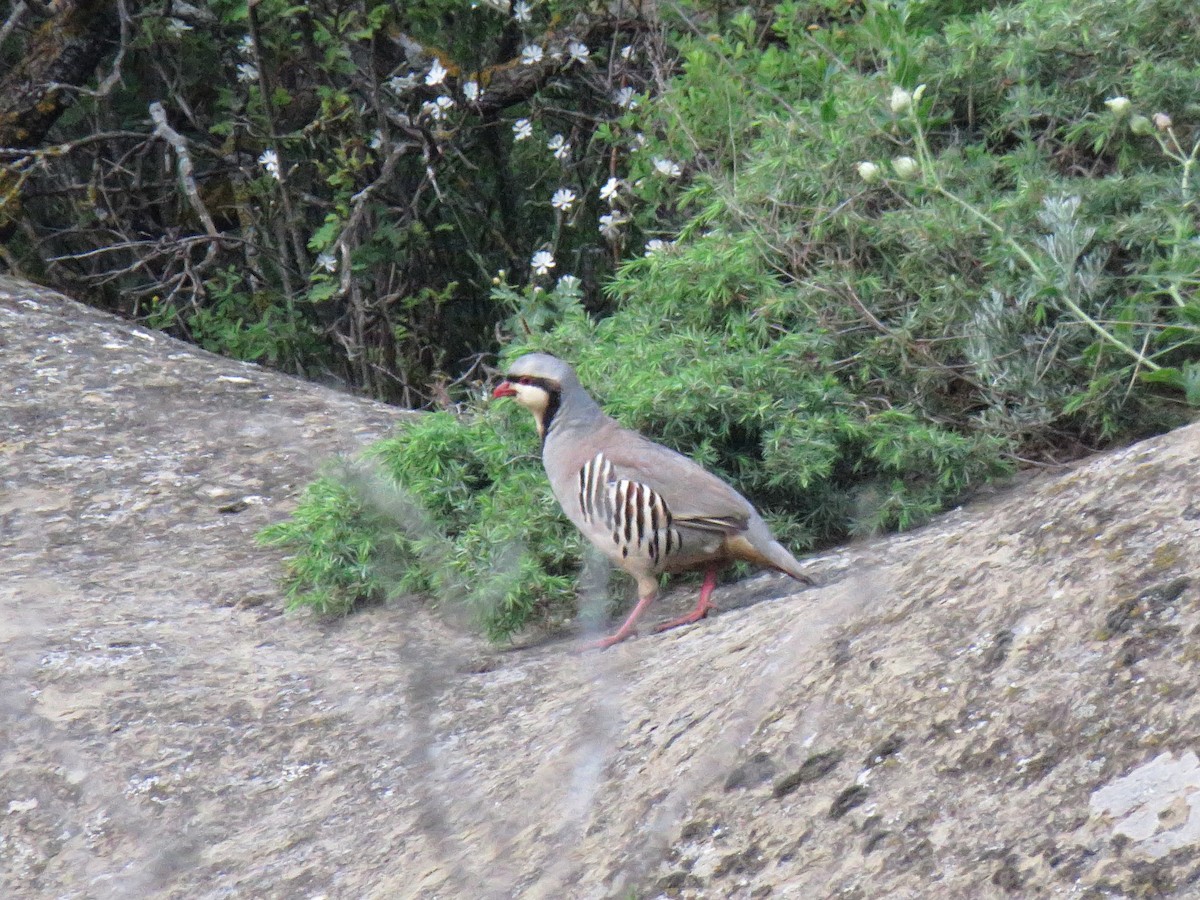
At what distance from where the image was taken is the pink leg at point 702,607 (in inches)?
160

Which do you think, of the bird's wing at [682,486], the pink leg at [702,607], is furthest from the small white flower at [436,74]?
the pink leg at [702,607]

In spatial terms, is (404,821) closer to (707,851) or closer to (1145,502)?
(707,851)

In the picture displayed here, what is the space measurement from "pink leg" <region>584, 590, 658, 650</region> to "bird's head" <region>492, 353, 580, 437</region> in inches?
26.7

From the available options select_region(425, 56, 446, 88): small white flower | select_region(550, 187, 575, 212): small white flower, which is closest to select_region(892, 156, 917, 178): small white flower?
select_region(550, 187, 575, 212): small white flower

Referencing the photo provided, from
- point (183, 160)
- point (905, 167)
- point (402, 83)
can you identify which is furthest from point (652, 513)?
point (183, 160)

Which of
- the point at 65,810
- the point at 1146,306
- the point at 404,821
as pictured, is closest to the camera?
the point at 404,821

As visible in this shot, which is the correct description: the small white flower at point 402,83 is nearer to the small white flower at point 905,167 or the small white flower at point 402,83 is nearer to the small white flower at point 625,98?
the small white flower at point 625,98

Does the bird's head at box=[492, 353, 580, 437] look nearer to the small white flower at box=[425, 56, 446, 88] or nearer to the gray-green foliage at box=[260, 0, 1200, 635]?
the gray-green foliage at box=[260, 0, 1200, 635]

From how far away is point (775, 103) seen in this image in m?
6.20

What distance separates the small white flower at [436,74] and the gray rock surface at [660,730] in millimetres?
3229

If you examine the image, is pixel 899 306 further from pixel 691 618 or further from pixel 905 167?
pixel 691 618

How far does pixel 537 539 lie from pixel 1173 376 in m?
1.96

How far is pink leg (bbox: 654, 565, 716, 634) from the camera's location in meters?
4.07

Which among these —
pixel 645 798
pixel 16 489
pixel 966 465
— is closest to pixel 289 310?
pixel 16 489
